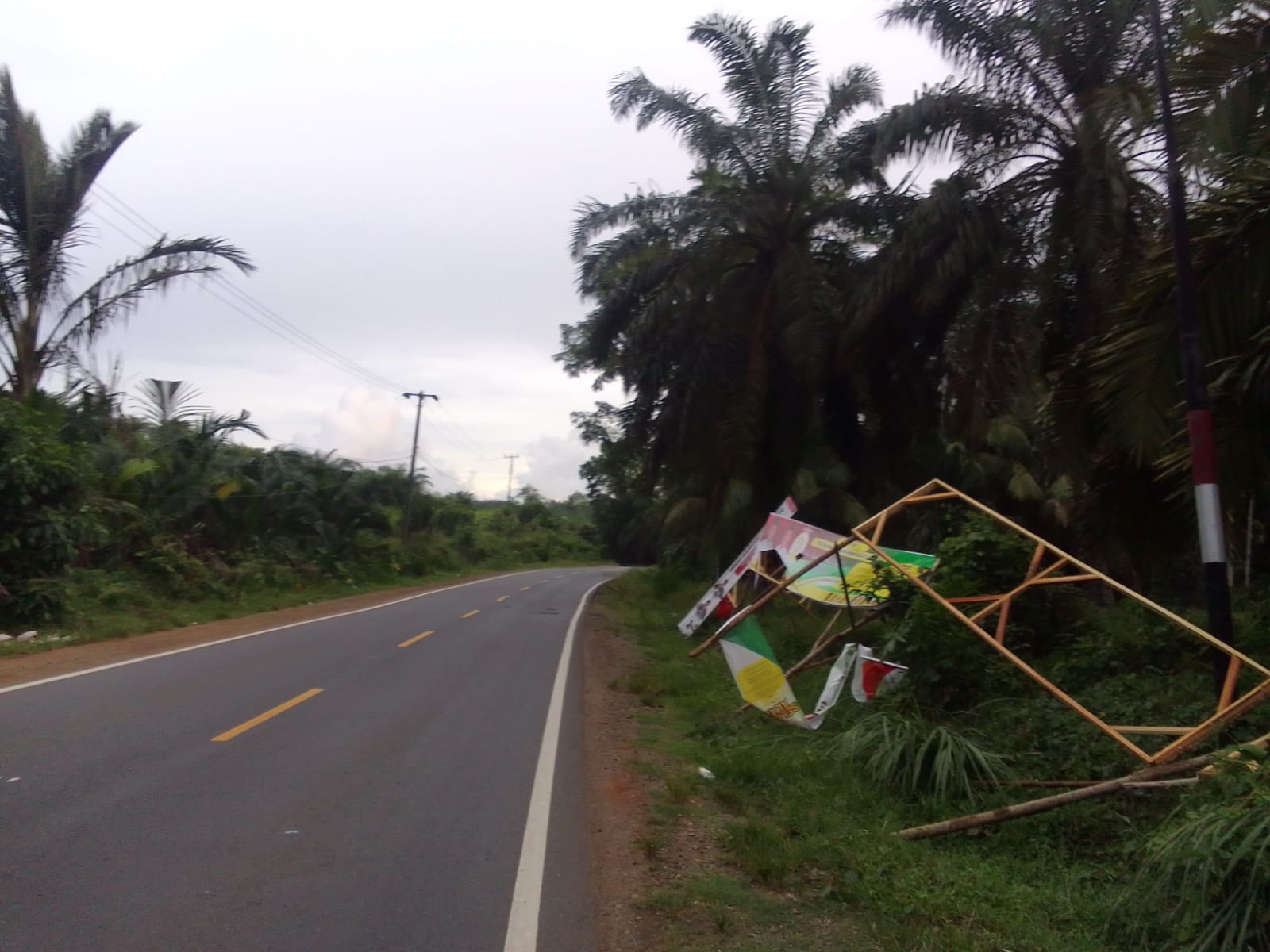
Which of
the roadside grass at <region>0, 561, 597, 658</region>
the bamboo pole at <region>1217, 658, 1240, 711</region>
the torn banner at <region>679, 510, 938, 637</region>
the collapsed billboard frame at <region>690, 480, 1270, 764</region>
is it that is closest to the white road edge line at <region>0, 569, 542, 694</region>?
the roadside grass at <region>0, 561, 597, 658</region>

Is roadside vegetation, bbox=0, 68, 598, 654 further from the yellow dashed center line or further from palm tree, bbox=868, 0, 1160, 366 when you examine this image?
palm tree, bbox=868, 0, 1160, 366

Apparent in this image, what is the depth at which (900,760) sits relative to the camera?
7.89 meters

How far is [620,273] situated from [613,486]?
1266 inches

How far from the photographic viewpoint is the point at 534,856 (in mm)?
6426

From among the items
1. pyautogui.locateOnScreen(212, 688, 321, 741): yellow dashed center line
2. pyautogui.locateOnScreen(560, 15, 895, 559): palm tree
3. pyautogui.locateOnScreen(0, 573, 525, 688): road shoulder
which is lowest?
pyautogui.locateOnScreen(212, 688, 321, 741): yellow dashed center line

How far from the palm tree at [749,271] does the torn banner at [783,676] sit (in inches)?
370

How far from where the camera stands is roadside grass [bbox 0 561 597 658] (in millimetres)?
16891

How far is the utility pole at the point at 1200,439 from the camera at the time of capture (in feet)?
24.5

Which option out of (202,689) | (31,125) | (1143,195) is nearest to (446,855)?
(202,689)

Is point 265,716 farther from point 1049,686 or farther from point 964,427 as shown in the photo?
point 964,427

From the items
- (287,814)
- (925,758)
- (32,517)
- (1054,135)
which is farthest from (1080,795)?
(32,517)

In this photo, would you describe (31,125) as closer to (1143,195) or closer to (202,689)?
(202,689)

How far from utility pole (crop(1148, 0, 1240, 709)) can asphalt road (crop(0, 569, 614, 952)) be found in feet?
15.7

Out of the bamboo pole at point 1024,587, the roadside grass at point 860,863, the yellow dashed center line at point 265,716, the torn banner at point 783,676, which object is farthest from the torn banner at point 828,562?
the yellow dashed center line at point 265,716
